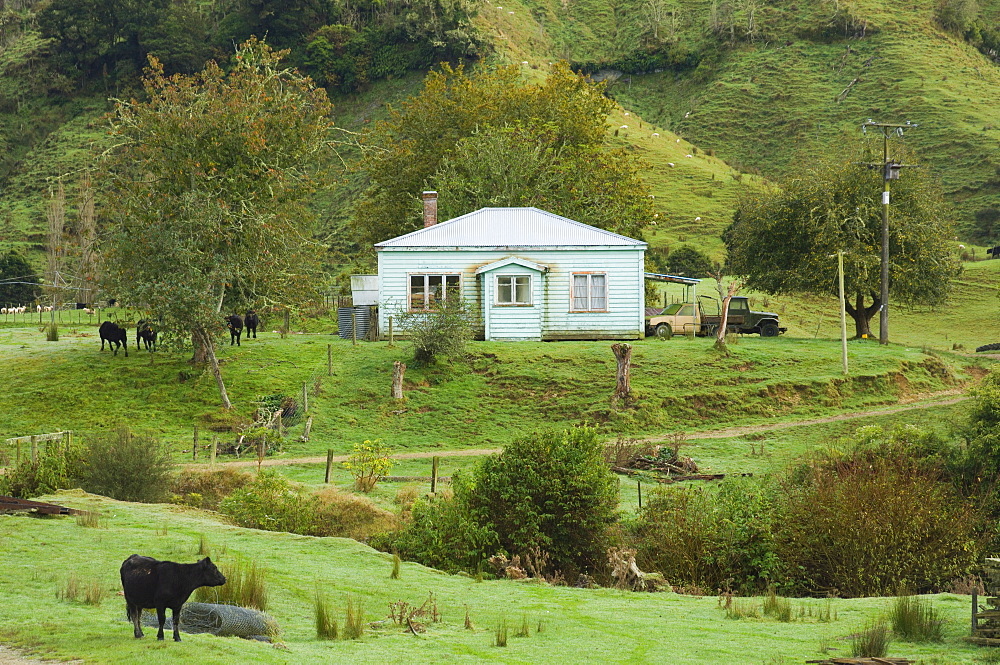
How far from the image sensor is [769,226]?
162 feet

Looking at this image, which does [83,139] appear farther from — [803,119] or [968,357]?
[968,357]

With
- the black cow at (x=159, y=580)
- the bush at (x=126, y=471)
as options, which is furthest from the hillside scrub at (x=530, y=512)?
the black cow at (x=159, y=580)

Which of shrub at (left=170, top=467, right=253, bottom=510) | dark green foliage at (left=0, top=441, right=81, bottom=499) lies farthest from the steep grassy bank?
dark green foliage at (left=0, top=441, right=81, bottom=499)

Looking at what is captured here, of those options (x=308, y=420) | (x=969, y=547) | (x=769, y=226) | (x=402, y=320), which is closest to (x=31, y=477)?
(x=308, y=420)

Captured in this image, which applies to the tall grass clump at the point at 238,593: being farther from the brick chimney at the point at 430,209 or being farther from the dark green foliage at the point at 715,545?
the brick chimney at the point at 430,209

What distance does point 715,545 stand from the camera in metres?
18.0

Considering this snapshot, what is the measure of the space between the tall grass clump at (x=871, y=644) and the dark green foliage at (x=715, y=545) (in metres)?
5.81

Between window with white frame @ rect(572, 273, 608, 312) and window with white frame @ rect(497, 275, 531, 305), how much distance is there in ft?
6.19

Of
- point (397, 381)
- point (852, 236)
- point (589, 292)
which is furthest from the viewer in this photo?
point (852, 236)

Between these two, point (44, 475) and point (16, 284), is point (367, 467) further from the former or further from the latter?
point (16, 284)

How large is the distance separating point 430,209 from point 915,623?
3919 centimetres

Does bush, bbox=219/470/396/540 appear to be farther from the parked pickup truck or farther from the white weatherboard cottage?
the parked pickup truck

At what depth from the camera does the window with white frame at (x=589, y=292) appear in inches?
1722

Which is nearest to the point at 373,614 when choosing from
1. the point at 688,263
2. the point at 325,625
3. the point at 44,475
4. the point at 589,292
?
the point at 325,625
